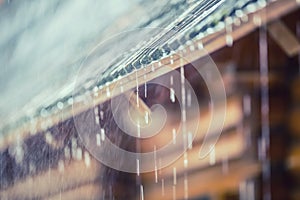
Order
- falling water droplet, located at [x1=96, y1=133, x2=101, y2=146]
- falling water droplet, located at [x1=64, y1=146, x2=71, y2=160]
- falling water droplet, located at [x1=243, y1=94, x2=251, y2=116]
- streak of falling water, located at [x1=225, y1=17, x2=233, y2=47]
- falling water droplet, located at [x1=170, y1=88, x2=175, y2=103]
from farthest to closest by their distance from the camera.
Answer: falling water droplet, located at [x1=64, y1=146, x2=71, y2=160] < falling water droplet, located at [x1=96, y1=133, x2=101, y2=146] < falling water droplet, located at [x1=170, y1=88, x2=175, y2=103] < falling water droplet, located at [x1=243, y1=94, x2=251, y2=116] < streak of falling water, located at [x1=225, y1=17, x2=233, y2=47]

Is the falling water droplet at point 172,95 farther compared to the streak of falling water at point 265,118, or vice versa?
the falling water droplet at point 172,95

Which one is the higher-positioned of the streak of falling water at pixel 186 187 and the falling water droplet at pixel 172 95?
the falling water droplet at pixel 172 95

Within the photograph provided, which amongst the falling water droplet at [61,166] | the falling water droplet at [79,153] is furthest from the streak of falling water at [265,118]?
the falling water droplet at [61,166]

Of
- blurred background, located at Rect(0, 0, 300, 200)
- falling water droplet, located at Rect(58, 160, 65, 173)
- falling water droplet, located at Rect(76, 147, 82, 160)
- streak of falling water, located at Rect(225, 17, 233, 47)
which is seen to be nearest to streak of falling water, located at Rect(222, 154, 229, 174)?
blurred background, located at Rect(0, 0, 300, 200)

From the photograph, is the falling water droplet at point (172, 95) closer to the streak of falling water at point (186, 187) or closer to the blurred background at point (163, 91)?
the blurred background at point (163, 91)

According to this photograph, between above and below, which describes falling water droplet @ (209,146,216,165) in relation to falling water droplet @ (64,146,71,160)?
below

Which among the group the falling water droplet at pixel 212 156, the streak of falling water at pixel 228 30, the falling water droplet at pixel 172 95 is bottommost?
the falling water droplet at pixel 212 156

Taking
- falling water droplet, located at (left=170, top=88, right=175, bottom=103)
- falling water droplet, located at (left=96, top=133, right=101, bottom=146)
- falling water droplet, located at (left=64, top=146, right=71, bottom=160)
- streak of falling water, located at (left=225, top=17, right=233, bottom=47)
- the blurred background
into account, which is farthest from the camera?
falling water droplet, located at (left=64, top=146, right=71, bottom=160)

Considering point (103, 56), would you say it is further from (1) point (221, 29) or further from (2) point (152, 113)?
(1) point (221, 29)

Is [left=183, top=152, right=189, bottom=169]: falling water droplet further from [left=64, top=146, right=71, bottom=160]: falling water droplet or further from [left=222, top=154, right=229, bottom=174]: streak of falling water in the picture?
[left=64, top=146, right=71, bottom=160]: falling water droplet

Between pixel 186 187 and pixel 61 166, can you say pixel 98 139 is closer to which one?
pixel 61 166

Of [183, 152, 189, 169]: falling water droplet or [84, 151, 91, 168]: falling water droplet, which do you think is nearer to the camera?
[183, 152, 189, 169]: falling water droplet

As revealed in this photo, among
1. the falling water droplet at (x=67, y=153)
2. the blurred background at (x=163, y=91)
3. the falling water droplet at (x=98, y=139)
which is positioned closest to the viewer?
the blurred background at (x=163, y=91)

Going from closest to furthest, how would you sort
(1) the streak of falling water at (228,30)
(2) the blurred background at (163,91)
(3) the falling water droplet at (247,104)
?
(1) the streak of falling water at (228,30), (2) the blurred background at (163,91), (3) the falling water droplet at (247,104)
